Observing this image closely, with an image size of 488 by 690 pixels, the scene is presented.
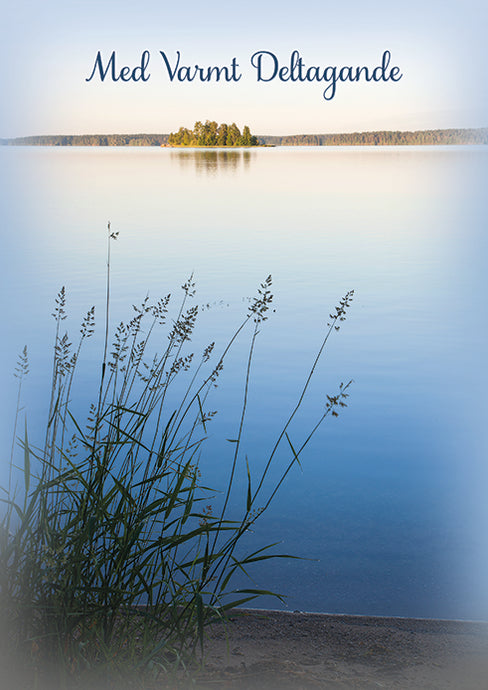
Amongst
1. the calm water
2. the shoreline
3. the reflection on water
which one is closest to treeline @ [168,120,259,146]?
the calm water

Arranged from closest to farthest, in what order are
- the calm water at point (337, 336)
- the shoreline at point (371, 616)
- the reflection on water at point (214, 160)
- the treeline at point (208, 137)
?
the shoreline at point (371, 616) < the calm water at point (337, 336) < the treeline at point (208, 137) < the reflection on water at point (214, 160)

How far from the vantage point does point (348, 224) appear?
1056cm

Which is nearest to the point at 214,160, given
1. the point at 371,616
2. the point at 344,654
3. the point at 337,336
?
the point at 337,336

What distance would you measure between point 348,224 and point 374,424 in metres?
6.91

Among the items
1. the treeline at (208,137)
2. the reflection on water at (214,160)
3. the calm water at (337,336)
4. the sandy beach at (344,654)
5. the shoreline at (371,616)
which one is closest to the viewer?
the sandy beach at (344,654)

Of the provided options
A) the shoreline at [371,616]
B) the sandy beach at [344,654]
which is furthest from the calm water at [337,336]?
the sandy beach at [344,654]

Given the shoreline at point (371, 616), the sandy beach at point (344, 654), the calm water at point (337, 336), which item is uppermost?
the calm water at point (337, 336)

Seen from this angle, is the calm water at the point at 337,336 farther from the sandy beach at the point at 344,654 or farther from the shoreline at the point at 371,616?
the sandy beach at the point at 344,654

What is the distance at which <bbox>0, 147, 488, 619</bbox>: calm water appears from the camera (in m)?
2.87

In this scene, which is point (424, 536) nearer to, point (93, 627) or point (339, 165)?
point (93, 627)

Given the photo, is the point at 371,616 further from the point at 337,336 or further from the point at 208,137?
the point at 208,137

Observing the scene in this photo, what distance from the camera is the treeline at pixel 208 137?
Answer: 10.1 metres

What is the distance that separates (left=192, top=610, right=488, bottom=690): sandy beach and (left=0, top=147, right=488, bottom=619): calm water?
6.7 inches

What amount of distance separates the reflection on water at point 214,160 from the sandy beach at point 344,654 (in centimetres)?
1533
